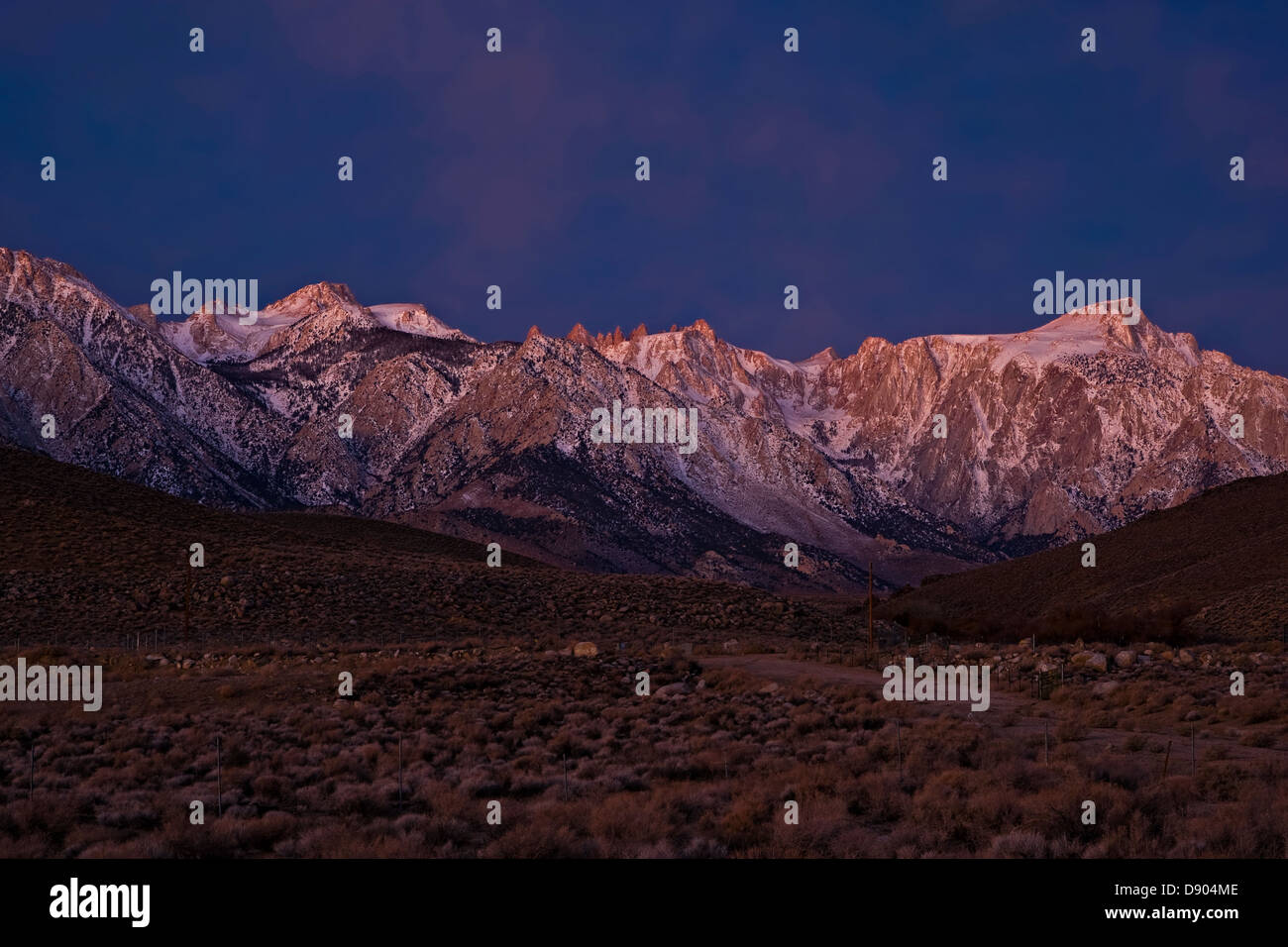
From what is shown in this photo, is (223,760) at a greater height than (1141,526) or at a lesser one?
lesser

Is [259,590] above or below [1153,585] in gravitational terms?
above

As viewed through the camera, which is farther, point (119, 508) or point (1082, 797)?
point (119, 508)

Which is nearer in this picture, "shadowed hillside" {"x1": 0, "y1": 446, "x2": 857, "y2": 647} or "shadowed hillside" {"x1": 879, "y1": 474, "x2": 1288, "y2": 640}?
"shadowed hillside" {"x1": 0, "y1": 446, "x2": 857, "y2": 647}

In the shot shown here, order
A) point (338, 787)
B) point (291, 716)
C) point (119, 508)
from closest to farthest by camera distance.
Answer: point (338, 787) < point (291, 716) < point (119, 508)

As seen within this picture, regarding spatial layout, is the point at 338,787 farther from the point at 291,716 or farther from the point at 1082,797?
the point at 1082,797

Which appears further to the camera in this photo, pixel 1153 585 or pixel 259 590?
pixel 1153 585

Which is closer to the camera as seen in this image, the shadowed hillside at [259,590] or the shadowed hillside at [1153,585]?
the shadowed hillside at [259,590]

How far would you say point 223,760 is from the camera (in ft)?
72.3

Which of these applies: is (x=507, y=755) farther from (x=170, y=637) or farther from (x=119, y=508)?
(x=119, y=508)

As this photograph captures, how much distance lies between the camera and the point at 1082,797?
1722 cm

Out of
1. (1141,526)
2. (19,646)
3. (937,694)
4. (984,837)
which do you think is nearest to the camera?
(984,837)
